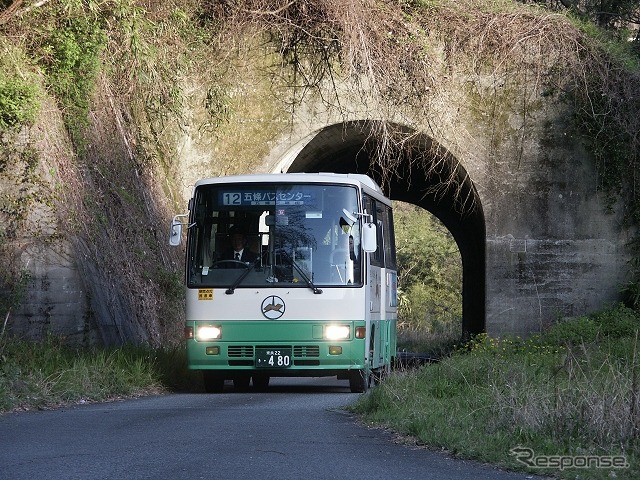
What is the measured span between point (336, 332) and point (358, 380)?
3.86 ft

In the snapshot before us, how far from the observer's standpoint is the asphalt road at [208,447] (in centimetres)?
763

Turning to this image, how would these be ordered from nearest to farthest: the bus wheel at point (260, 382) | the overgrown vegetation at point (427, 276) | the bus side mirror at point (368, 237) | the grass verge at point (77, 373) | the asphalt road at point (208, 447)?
the asphalt road at point (208, 447) < the grass verge at point (77, 373) < the bus side mirror at point (368, 237) < the bus wheel at point (260, 382) < the overgrown vegetation at point (427, 276)

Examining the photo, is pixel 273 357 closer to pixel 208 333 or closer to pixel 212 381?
pixel 208 333

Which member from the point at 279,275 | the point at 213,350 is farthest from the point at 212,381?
the point at 279,275

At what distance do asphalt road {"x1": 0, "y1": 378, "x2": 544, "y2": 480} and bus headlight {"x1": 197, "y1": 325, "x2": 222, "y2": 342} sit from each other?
2499 millimetres

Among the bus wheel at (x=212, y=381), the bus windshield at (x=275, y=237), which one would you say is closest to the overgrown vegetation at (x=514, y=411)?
the bus windshield at (x=275, y=237)

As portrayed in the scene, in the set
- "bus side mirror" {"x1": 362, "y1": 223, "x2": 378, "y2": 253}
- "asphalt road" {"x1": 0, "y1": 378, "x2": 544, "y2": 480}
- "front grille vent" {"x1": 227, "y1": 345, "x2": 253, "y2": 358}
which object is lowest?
"asphalt road" {"x1": 0, "y1": 378, "x2": 544, "y2": 480}

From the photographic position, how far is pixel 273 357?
49.8 ft

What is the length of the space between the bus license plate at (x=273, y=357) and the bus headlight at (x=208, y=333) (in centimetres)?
63

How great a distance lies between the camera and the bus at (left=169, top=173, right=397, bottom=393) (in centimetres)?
1522

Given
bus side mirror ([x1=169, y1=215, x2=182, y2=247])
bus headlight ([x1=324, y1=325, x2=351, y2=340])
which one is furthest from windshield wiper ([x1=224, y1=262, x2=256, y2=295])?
bus headlight ([x1=324, y1=325, x2=351, y2=340])

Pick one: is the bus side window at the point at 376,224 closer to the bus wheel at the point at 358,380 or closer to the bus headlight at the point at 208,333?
the bus wheel at the point at 358,380

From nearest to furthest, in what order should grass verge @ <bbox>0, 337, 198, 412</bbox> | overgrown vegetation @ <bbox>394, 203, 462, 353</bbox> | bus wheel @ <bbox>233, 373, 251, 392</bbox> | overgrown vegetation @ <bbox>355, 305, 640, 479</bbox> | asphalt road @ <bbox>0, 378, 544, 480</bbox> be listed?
asphalt road @ <bbox>0, 378, 544, 480</bbox>
overgrown vegetation @ <bbox>355, 305, 640, 479</bbox>
grass verge @ <bbox>0, 337, 198, 412</bbox>
bus wheel @ <bbox>233, 373, 251, 392</bbox>
overgrown vegetation @ <bbox>394, 203, 462, 353</bbox>

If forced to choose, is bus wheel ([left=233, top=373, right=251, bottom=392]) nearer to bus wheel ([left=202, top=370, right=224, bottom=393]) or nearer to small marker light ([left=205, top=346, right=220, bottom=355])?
bus wheel ([left=202, top=370, right=224, bottom=393])
